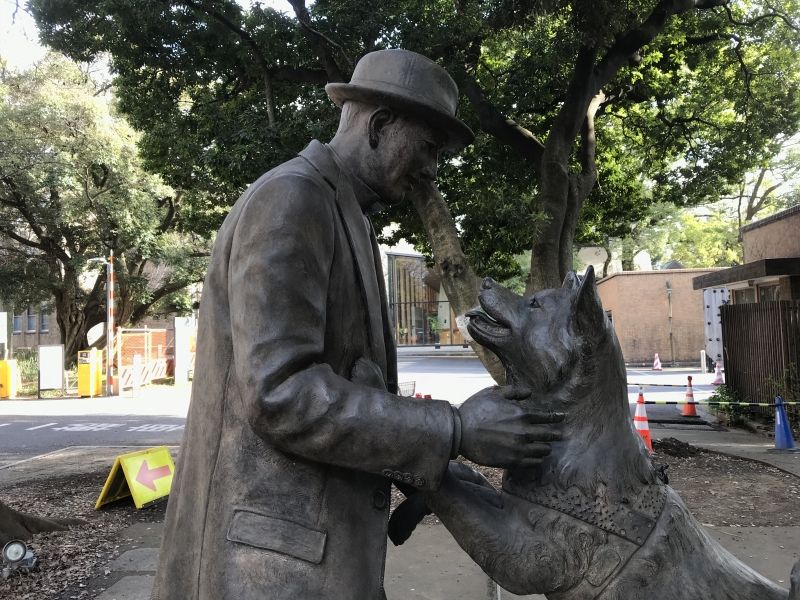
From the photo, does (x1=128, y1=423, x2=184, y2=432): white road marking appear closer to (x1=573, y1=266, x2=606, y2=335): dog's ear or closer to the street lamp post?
the street lamp post

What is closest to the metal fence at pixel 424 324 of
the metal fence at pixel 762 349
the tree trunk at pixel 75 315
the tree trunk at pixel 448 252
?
the tree trunk at pixel 75 315

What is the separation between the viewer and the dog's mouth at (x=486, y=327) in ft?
5.74

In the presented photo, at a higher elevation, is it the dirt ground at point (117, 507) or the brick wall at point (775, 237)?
the brick wall at point (775, 237)

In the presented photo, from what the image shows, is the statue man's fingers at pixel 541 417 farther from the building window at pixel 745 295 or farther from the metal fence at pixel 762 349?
the building window at pixel 745 295

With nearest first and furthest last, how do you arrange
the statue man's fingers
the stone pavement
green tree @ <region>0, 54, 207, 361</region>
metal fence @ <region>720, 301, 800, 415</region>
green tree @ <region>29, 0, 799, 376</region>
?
1. the statue man's fingers
2. the stone pavement
3. green tree @ <region>29, 0, 799, 376</region>
4. metal fence @ <region>720, 301, 800, 415</region>
5. green tree @ <region>0, 54, 207, 361</region>

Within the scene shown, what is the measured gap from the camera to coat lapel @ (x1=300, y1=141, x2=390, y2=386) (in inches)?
60.1

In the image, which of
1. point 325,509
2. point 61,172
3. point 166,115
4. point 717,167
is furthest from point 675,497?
point 61,172

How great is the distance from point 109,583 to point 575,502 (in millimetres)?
4783

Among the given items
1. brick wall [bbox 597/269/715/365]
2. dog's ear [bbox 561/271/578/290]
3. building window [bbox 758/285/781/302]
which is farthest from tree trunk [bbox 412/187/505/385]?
brick wall [bbox 597/269/715/365]

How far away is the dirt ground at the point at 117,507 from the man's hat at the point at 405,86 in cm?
479

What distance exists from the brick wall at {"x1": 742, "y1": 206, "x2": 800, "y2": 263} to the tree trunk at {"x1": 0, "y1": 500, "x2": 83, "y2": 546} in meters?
14.9

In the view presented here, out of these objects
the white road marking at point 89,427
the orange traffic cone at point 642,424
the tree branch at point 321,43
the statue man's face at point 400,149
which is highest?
the tree branch at point 321,43

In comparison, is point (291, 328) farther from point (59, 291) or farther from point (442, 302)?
point (442, 302)

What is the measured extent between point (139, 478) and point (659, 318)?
2743 centimetres
